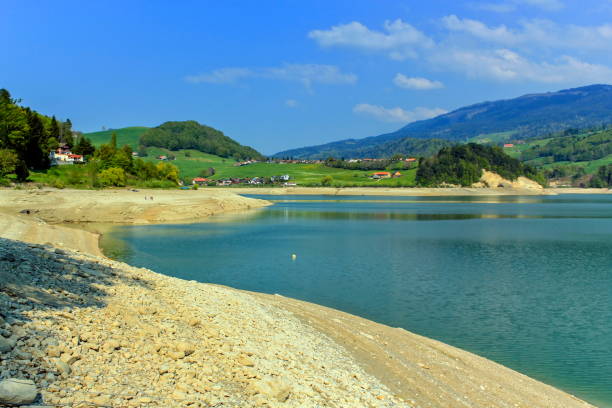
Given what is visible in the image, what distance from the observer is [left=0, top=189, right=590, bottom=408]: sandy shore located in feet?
31.2

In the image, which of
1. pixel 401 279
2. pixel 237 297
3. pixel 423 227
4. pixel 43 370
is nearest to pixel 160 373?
pixel 43 370

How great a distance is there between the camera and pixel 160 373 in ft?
33.7

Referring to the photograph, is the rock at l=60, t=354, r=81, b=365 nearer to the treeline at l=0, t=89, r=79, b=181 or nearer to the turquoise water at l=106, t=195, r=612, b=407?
the turquoise water at l=106, t=195, r=612, b=407

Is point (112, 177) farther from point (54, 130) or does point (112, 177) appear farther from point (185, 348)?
point (185, 348)

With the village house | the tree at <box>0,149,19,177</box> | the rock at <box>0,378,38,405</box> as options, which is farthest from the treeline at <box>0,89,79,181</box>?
the rock at <box>0,378,38,405</box>

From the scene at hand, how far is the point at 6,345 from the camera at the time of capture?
905 cm

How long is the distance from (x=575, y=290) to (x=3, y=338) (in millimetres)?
31090

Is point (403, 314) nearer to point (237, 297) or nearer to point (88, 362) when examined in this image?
point (237, 297)

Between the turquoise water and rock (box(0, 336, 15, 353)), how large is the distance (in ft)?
52.6

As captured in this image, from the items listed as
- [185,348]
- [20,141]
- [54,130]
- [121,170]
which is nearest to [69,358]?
[185,348]

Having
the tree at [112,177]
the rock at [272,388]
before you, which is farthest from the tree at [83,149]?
the rock at [272,388]

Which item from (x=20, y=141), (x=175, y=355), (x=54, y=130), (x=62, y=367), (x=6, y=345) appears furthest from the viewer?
(x=54, y=130)

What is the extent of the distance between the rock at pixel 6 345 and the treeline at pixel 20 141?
260 ft

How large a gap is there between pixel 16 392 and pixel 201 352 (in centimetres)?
479
